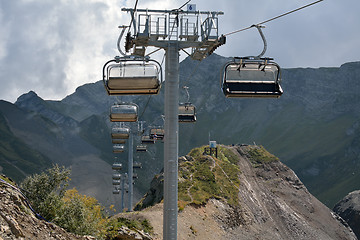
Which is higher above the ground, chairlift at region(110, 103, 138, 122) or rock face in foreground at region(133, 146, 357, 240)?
chairlift at region(110, 103, 138, 122)

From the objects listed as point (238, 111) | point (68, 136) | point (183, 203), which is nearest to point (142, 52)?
point (183, 203)

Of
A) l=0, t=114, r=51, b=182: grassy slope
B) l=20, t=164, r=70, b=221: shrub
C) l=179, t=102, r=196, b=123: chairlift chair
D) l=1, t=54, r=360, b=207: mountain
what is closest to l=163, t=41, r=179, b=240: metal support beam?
l=20, t=164, r=70, b=221: shrub

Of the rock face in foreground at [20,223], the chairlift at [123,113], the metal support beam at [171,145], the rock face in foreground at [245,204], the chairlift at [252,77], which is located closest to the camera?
the rock face in foreground at [20,223]

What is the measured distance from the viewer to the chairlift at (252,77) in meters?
9.87

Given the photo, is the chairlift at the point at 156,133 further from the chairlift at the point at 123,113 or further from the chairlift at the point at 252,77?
the chairlift at the point at 252,77

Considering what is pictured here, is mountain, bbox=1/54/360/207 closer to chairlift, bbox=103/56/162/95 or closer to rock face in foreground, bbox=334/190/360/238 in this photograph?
rock face in foreground, bbox=334/190/360/238

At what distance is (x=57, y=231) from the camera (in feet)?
38.0

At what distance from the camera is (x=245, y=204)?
35.9 metres

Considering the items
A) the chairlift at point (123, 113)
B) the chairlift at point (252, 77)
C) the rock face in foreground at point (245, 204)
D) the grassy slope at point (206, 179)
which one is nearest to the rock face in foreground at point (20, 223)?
the chairlift at point (123, 113)

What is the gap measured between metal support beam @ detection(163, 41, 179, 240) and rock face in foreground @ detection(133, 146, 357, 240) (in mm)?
10774

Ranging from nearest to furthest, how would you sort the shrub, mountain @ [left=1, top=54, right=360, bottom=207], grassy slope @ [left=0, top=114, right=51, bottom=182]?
1. the shrub
2. grassy slope @ [left=0, top=114, right=51, bottom=182]
3. mountain @ [left=1, top=54, right=360, bottom=207]

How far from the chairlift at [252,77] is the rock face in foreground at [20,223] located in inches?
244

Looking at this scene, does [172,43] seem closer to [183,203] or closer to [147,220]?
[147,220]

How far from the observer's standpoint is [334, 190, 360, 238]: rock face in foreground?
56.7 metres
